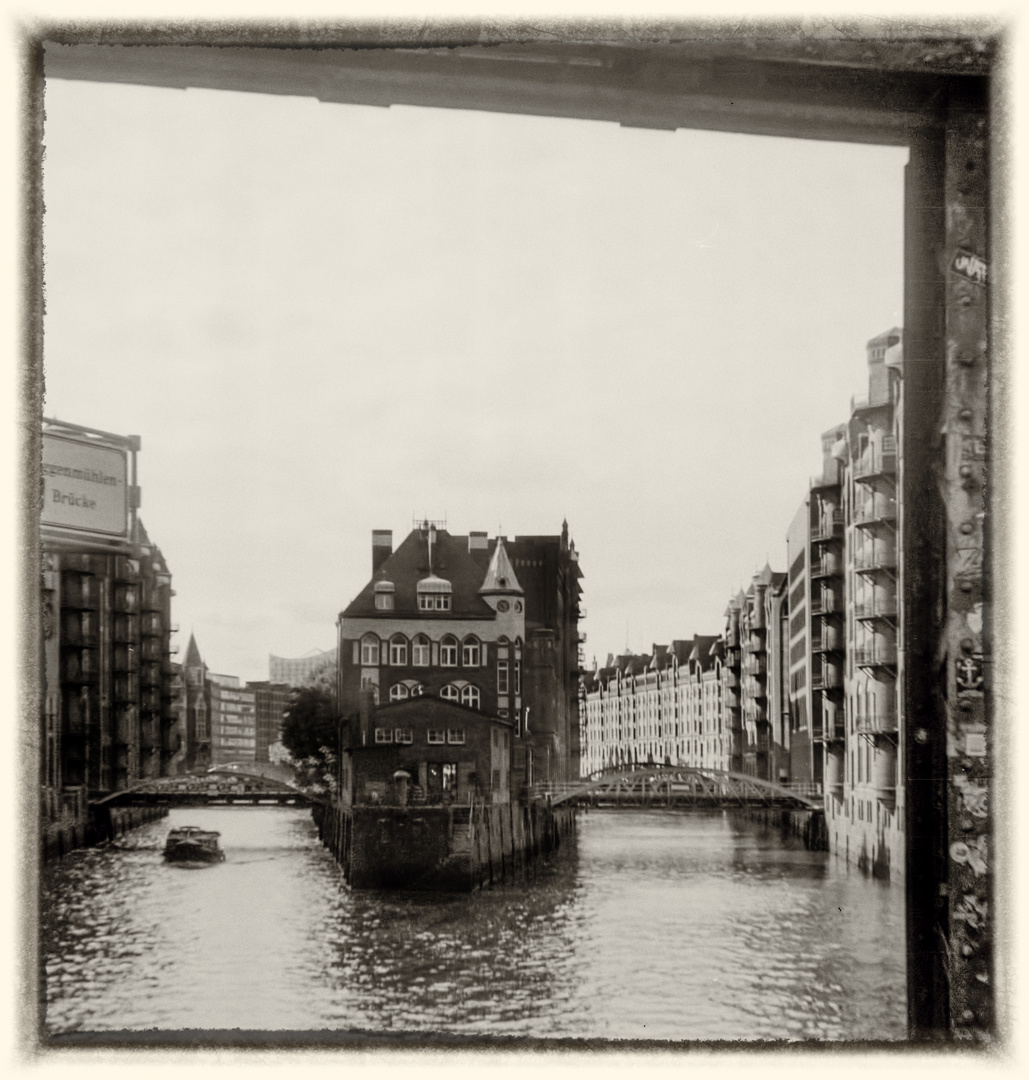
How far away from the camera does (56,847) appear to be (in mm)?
3014

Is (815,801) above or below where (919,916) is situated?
A: above

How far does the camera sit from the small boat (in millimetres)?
3117

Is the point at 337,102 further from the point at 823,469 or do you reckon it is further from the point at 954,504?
the point at 954,504

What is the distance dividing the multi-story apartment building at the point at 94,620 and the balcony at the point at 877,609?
159 cm

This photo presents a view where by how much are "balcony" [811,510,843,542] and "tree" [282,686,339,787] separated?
3.92 ft

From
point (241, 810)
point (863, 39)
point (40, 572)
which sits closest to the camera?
point (863, 39)

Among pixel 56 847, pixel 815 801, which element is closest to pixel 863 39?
pixel 815 801

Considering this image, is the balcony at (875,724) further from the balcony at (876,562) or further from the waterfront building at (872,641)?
the balcony at (876,562)

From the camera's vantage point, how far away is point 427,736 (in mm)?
3199

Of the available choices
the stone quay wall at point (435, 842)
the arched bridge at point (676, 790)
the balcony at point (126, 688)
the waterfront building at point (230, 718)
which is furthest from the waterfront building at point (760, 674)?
the balcony at point (126, 688)

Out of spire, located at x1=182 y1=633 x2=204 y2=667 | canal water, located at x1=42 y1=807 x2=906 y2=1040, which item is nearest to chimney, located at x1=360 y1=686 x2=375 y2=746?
canal water, located at x1=42 y1=807 x2=906 y2=1040

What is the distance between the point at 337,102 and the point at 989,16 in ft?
4.52

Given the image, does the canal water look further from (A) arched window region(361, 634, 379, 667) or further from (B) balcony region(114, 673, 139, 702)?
(A) arched window region(361, 634, 379, 667)

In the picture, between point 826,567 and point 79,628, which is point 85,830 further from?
point 826,567
